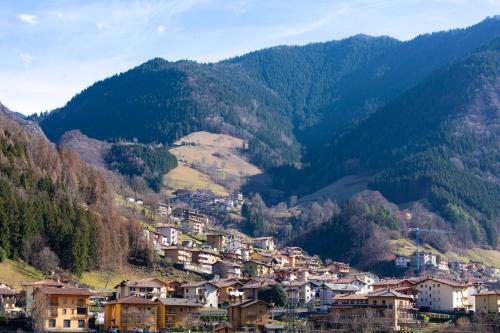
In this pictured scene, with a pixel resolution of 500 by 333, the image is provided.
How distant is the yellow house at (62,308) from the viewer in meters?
75.6

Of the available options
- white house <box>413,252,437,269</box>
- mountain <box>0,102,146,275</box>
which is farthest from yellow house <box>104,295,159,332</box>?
white house <box>413,252,437,269</box>

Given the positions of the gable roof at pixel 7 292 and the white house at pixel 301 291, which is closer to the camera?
the gable roof at pixel 7 292

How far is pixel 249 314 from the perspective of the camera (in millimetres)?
83062

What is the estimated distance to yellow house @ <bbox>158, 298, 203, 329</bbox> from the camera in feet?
267

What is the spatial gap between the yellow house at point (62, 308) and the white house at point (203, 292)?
65.1 feet

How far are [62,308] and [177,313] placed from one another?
34.1 feet

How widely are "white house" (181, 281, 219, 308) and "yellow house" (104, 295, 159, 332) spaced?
1699 centimetres

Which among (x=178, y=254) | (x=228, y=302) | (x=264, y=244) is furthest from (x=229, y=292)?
(x=264, y=244)

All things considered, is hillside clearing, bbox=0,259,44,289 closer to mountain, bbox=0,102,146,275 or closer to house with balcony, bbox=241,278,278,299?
mountain, bbox=0,102,146,275

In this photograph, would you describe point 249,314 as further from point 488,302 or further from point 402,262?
point 402,262

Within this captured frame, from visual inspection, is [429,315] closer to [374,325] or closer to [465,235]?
[374,325]

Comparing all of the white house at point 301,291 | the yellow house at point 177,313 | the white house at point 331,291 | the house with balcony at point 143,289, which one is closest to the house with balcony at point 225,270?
the white house at point 301,291

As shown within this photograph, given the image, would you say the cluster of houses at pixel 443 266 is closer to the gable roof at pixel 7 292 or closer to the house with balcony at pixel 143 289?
the house with balcony at pixel 143 289

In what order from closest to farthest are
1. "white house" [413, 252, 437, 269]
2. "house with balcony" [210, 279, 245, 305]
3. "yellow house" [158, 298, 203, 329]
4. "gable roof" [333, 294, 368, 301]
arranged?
"yellow house" [158, 298, 203, 329], "gable roof" [333, 294, 368, 301], "house with balcony" [210, 279, 245, 305], "white house" [413, 252, 437, 269]
